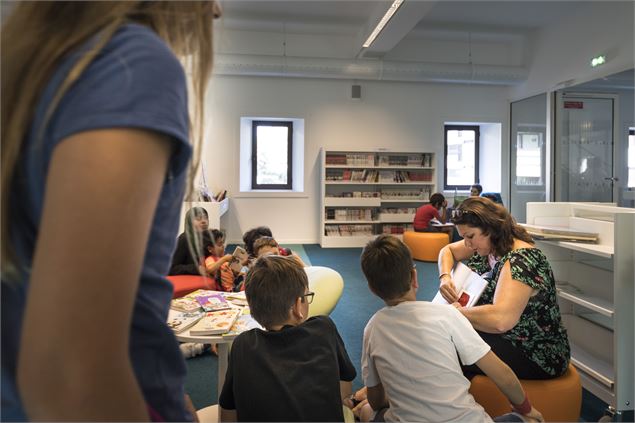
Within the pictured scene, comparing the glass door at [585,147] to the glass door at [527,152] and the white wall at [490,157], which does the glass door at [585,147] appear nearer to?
the glass door at [527,152]

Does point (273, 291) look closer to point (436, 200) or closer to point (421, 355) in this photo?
point (421, 355)

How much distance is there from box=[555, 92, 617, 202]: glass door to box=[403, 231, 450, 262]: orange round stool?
253 centimetres

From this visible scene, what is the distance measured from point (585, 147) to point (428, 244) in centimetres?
328

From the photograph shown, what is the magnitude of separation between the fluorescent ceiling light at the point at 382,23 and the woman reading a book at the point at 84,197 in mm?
5691

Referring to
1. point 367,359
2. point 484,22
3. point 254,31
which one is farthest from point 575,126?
point 367,359

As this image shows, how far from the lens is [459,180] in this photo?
9.53 m

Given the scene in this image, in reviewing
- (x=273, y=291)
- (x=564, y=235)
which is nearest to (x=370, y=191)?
(x=564, y=235)

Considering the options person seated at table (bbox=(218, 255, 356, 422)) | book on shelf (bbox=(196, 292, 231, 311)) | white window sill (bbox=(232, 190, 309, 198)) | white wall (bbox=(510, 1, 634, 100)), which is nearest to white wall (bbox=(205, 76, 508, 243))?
white window sill (bbox=(232, 190, 309, 198))

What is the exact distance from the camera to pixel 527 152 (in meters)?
8.25

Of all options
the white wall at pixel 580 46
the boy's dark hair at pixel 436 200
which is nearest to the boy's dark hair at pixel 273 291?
the boy's dark hair at pixel 436 200

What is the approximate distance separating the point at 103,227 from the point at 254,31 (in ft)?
28.1

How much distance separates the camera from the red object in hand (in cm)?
208

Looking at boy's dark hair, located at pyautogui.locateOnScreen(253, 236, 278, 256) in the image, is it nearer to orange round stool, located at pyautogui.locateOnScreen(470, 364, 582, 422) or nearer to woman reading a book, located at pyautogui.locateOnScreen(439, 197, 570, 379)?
woman reading a book, located at pyautogui.locateOnScreen(439, 197, 570, 379)

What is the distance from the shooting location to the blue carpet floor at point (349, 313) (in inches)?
102
